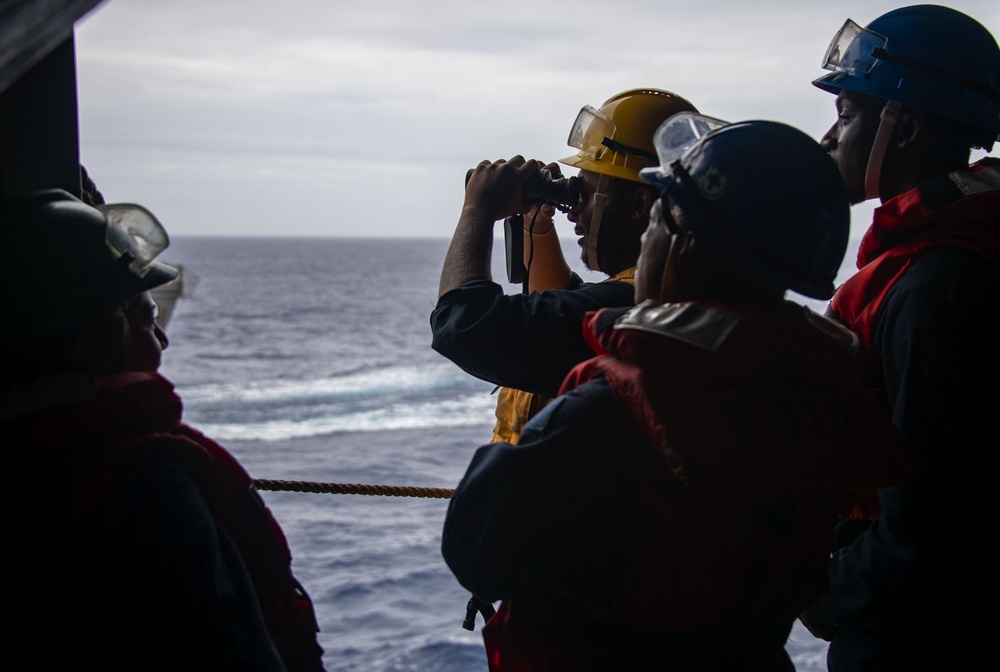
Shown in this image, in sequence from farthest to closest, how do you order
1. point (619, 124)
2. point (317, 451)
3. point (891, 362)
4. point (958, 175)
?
point (317, 451) → point (619, 124) → point (958, 175) → point (891, 362)

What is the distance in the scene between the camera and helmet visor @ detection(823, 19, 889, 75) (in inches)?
83.2

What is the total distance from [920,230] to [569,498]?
0.97 meters

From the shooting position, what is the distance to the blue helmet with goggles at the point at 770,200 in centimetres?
150

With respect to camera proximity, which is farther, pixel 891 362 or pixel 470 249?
pixel 470 249

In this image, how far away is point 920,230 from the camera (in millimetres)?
1887

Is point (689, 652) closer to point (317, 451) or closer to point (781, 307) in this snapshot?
point (781, 307)

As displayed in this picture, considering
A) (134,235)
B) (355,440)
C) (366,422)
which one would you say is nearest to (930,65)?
(134,235)

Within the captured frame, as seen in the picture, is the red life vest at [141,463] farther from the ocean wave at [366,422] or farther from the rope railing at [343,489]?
the ocean wave at [366,422]

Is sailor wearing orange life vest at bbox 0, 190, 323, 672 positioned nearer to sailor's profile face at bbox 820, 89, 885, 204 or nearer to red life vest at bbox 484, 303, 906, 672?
red life vest at bbox 484, 303, 906, 672

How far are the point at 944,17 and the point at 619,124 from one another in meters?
0.75

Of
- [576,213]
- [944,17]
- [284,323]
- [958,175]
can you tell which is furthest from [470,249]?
[284,323]

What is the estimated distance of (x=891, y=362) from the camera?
1.79m

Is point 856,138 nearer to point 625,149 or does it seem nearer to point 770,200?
point 625,149

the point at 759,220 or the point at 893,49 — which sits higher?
the point at 893,49
